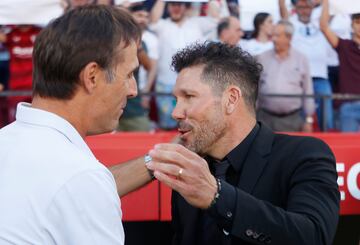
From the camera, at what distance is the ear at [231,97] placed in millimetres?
2857

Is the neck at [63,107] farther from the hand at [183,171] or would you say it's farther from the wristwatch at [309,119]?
the wristwatch at [309,119]

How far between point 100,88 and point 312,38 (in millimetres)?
4473

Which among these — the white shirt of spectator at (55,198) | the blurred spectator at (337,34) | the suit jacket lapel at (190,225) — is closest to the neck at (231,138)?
the suit jacket lapel at (190,225)

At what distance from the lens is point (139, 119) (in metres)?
5.49

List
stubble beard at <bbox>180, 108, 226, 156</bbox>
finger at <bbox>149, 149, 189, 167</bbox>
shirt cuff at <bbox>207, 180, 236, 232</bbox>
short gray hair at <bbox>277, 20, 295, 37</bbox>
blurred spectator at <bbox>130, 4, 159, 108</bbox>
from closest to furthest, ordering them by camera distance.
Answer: finger at <bbox>149, 149, 189, 167</bbox> → shirt cuff at <bbox>207, 180, 236, 232</bbox> → stubble beard at <bbox>180, 108, 226, 156</bbox> → blurred spectator at <bbox>130, 4, 159, 108</bbox> → short gray hair at <bbox>277, 20, 295, 37</bbox>

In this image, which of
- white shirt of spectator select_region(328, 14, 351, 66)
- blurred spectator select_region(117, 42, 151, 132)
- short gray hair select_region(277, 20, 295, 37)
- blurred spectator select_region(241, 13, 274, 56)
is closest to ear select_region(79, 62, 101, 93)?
blurred spectator select_region(117, 42, 151, 132)

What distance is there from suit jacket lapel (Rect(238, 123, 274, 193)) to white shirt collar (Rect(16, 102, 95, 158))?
102 cm

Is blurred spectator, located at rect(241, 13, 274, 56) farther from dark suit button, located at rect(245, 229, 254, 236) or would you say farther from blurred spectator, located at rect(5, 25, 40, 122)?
dark suit button, located at rect(245, 229, 254, 236)

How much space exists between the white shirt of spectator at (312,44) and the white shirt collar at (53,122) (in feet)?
14.5

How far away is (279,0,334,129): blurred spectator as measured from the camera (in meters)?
5.93

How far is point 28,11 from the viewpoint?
5129mm

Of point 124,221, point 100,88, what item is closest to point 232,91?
point 124,221

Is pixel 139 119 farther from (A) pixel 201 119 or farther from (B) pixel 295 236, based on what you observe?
(B) pixel 295 236

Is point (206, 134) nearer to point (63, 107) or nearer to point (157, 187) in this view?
point (157, 187)
